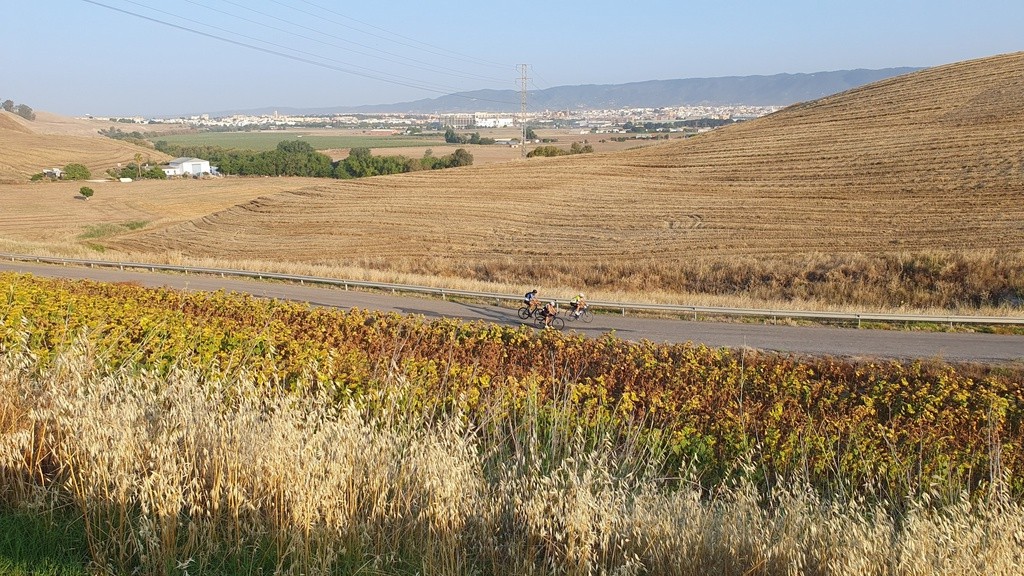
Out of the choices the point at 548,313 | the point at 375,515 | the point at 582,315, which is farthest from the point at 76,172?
the point at 375,515

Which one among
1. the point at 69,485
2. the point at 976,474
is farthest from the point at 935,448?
the point at 69,485

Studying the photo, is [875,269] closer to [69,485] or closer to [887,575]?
[887,575]

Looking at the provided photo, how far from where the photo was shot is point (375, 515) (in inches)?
193

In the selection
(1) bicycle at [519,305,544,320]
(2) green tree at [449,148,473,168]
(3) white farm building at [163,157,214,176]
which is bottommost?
(1) bicycle at [519,305,544,320]

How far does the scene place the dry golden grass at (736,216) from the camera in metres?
28.8

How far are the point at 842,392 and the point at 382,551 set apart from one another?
32.2ft

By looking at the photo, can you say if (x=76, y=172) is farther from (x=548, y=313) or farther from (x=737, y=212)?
(x=548, y=313)

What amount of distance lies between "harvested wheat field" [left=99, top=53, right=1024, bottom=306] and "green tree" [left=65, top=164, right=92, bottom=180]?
137 ft

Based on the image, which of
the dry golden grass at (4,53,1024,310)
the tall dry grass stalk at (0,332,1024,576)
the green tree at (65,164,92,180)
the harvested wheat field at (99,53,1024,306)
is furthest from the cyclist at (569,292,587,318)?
the green tree at (65,164,92,180)

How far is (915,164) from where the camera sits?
142 feet

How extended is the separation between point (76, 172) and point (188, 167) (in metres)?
18.1

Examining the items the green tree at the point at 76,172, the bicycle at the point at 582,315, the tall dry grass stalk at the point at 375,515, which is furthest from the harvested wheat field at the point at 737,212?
the green tree at the point at 76,172

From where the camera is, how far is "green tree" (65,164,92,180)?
8506cm

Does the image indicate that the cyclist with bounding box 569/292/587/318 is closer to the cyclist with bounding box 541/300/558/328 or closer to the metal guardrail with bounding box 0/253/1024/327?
the cyclist with bounding box 541/300/558/328
